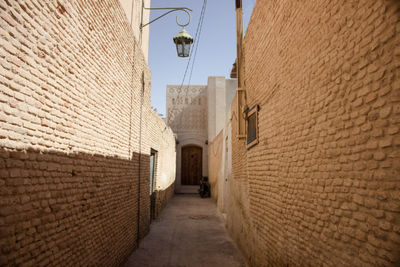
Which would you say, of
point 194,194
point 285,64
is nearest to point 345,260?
point 285,64

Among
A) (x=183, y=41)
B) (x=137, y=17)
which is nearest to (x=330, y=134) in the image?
(x=183, y=41)

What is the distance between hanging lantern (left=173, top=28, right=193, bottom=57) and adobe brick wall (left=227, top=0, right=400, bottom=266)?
84.0 inches

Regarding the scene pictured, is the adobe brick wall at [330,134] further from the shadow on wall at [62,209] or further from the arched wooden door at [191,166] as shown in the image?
the arched wooden door at [191,166]

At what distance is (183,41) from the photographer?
591 cm

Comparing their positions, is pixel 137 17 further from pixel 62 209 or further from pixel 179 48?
pixel 62 209

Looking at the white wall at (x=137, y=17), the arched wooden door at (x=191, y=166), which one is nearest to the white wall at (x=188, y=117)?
the arched wooden door at (x=191, y=166)

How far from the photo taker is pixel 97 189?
139 inches

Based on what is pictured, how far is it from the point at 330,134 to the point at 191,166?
14676 millimetres

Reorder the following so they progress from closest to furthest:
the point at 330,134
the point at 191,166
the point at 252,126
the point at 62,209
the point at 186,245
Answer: the point at 330,134, the point at 62,209, the point at 252,126, the point at 186,245, the point at 191,166

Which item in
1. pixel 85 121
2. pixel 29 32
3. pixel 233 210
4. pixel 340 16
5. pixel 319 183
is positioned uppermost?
pixel 340 16

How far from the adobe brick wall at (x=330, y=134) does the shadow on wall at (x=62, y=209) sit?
7.77 ft

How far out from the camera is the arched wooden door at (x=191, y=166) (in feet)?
54.5

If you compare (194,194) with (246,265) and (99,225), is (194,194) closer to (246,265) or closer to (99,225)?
(246,265)

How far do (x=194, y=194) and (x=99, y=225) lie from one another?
477 inches
